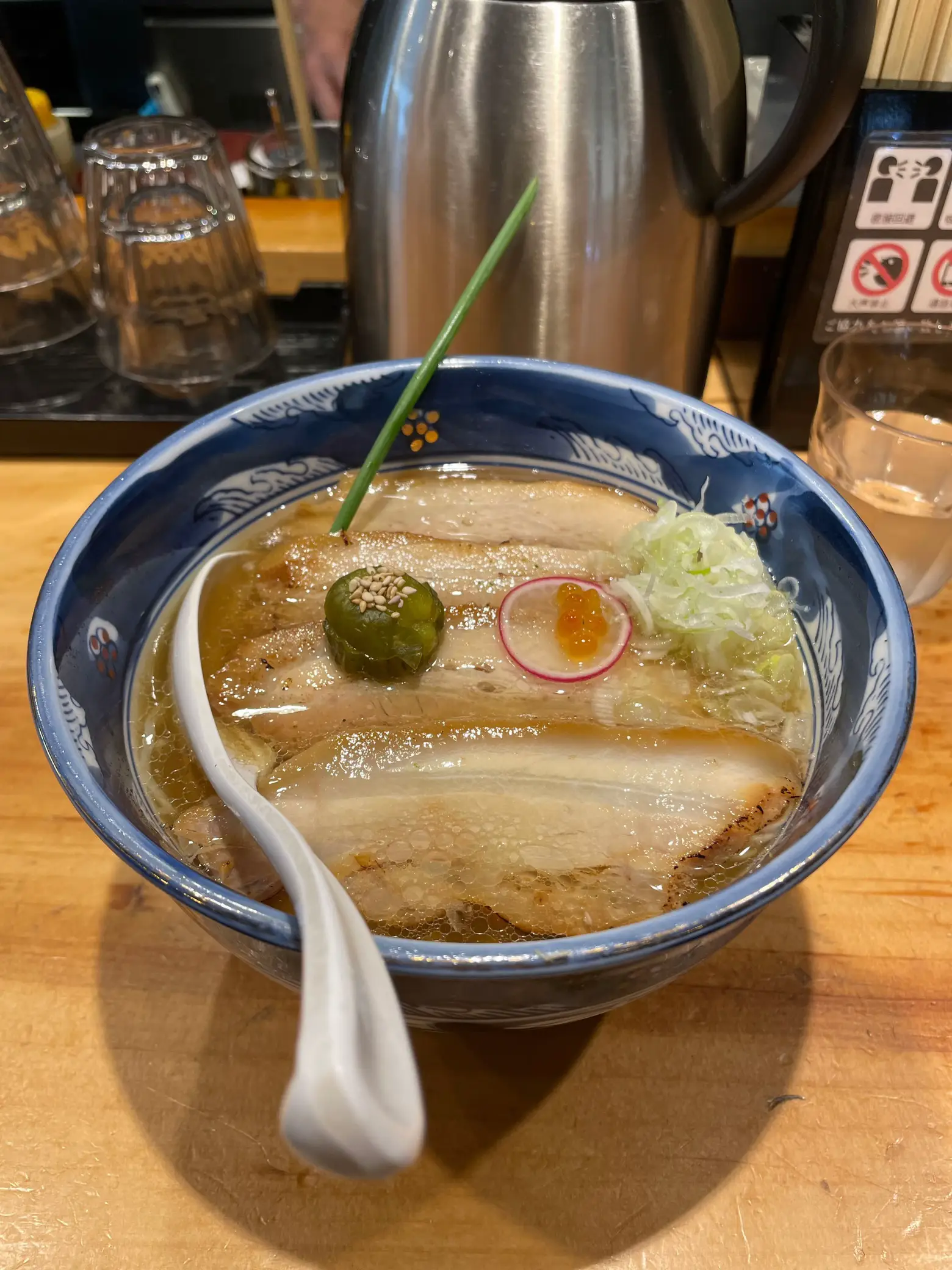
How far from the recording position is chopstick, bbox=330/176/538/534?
101 centimetres

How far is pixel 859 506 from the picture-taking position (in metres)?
1.25

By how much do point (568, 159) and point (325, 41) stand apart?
212 centimetres

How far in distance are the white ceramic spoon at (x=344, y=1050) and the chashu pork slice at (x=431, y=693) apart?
0.91ft

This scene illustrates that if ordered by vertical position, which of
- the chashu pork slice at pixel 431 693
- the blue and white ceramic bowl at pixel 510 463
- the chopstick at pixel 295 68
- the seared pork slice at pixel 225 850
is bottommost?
the seared pork slice at pixel 225 850

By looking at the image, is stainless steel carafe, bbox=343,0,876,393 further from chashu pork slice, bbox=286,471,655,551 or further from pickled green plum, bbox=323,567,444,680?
pickled green plum, bbox=323,567,444,680

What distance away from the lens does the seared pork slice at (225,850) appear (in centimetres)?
73

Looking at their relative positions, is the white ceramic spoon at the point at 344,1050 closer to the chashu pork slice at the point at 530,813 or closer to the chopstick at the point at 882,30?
the chashu pork slice at the point at 530,813

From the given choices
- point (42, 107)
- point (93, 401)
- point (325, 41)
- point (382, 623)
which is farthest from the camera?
point (325, 41)

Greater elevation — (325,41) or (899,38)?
(899,38)

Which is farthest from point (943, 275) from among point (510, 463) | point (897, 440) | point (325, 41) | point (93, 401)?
point (325, 41)

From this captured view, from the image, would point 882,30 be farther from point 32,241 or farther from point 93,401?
point 32,241

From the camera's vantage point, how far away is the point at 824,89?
96cm

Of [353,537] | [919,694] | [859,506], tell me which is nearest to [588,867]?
[353,537]

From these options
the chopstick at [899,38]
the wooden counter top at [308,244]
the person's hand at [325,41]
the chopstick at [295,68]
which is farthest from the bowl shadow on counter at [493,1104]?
the person's hand at [325,41]
